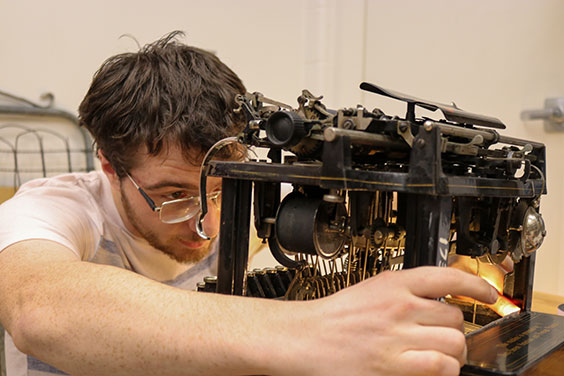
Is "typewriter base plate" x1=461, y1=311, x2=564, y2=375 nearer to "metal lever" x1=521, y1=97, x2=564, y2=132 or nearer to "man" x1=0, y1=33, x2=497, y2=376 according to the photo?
"man" x1=0, y1=33, x2=497, y2=376

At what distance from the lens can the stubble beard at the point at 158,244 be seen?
1381 mm

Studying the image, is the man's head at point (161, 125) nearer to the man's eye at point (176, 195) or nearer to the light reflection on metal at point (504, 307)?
the man's eye at point (176, 195)

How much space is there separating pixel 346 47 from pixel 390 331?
2256 millimetres

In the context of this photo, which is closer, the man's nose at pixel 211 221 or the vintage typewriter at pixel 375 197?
the vintage typewriter at pixel 375 197

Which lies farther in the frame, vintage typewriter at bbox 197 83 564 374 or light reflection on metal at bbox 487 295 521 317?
light reflection on metal at bbox 487 295 521 317

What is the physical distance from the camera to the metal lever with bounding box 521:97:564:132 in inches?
86.2

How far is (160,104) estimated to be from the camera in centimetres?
130

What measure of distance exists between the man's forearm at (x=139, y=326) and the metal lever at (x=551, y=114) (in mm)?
1932

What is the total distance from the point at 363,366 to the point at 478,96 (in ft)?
A: 6.43

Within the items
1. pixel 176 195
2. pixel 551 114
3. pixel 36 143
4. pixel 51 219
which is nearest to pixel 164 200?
pixel 176 195

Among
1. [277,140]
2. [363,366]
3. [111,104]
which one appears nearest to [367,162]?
[277,140]

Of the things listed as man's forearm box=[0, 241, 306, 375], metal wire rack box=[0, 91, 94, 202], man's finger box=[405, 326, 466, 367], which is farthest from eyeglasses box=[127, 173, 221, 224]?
metal wire rack box=[0, 91, 94, 202]

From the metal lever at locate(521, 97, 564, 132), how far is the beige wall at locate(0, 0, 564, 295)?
1.1 inches

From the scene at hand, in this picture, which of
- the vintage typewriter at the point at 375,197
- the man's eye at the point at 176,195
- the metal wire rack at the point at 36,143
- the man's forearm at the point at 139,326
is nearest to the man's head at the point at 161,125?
the man's eye at the point at 176,195
